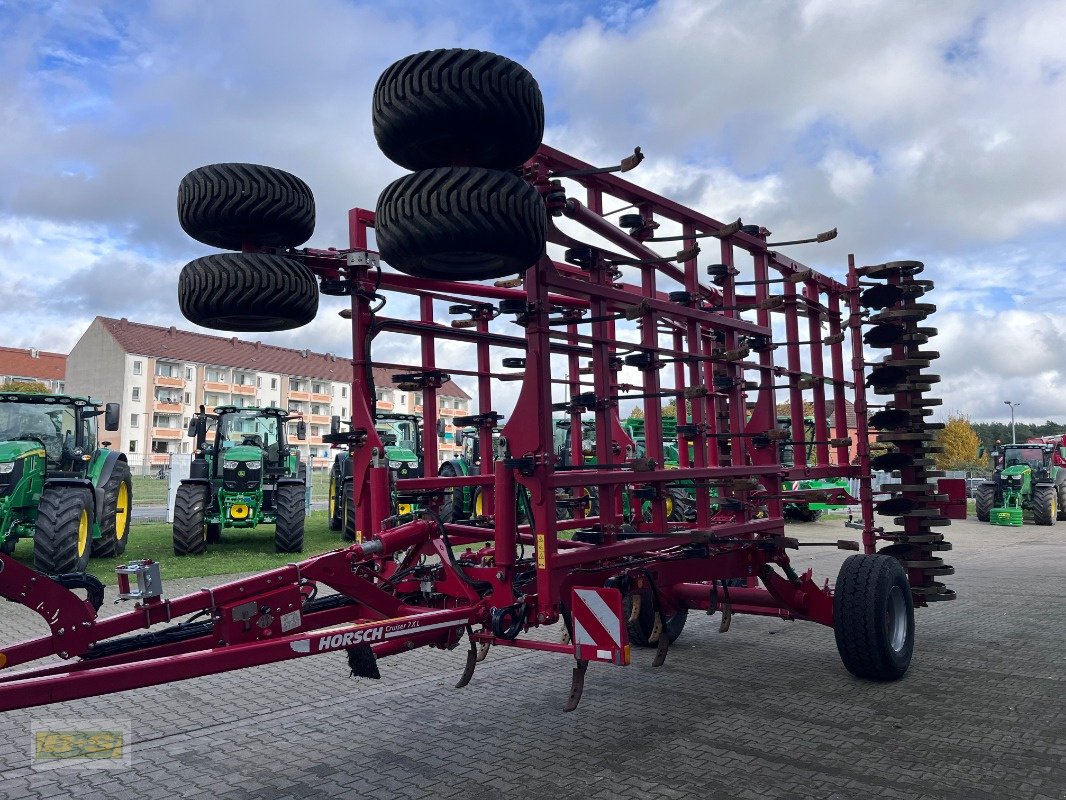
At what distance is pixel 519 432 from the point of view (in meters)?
4.68

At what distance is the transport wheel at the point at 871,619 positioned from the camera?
19.7ft

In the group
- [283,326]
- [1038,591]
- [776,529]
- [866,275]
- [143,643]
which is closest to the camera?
[143,643]

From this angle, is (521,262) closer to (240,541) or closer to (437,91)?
(437,91)

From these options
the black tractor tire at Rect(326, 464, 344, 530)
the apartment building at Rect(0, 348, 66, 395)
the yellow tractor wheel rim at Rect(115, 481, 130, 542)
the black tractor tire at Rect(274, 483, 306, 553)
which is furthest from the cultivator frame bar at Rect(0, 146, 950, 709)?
the apartment building at Rect(0, 348, 66, 395)

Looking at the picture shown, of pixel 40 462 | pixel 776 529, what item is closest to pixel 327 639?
pixel 776 529

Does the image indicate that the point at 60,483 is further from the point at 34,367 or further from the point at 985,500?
the point at 34,367

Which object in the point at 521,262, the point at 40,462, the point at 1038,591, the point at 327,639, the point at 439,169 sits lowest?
the point at 1038,591

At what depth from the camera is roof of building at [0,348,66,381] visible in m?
70.6

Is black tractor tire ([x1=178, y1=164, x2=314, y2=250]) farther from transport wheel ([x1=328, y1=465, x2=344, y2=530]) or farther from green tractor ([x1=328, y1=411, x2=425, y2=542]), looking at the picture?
transport wheel ([x1=328, y1=465, x2=344, y2=530])

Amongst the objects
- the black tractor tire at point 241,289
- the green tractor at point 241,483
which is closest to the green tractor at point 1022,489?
the green tractor at point 241,483

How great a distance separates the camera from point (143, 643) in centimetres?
359

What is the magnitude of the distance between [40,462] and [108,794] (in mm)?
9118

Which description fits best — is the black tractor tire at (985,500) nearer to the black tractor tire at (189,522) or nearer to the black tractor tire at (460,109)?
the black tractor tire at (189,522)

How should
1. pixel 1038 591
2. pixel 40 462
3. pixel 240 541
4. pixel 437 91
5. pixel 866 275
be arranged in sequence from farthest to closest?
pixel 240 541, pixel 40 462, pixel 1038 591, pixel 866 275, pixel 437 91
